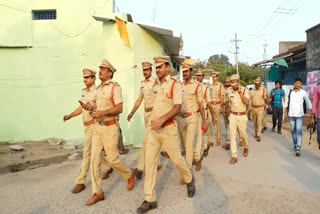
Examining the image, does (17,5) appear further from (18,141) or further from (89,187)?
(89,187)

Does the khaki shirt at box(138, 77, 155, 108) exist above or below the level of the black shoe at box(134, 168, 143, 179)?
above

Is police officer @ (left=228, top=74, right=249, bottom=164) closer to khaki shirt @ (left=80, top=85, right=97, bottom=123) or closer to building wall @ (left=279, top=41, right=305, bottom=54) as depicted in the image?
khaki shirt @ (left=80, top=85, right=97, bottom=123)

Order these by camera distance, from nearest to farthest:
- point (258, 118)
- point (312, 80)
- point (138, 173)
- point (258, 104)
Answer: point (138, 173) → point (258, 118) → point (258, 104) → point (312, 80)

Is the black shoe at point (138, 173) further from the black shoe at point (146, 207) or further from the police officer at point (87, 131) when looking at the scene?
the black shoe at point (146, 207)

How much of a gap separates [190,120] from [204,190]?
146 centimetres

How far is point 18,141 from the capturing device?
34.9 ft

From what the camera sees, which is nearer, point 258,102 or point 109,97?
point 109,97

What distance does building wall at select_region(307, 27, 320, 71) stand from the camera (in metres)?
13.8

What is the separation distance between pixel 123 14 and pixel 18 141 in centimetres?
477

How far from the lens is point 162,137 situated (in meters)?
4.96

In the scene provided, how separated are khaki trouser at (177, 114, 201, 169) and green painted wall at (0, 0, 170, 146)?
385 cm

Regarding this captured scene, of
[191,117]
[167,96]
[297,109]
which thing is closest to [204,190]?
[191,117]

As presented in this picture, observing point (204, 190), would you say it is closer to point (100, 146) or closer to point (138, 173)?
point (138, 173)

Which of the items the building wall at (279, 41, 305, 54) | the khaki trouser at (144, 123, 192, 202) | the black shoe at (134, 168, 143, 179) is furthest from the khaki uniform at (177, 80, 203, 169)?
the building wall at (279, 41, 305, 54)
